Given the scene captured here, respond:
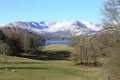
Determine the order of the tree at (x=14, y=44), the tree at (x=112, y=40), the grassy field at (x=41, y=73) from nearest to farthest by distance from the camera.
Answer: the tree at (x=112, y=40)
the grassy field at (x=41, y=73)
the tree at (x=14, y=44)

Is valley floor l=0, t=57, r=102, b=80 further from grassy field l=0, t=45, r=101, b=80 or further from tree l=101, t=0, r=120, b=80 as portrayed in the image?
tree l=101, t=0, r=120, b=80

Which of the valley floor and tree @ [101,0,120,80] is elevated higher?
tree @ [101,0,120,80]

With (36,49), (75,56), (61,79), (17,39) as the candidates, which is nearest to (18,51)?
(17,39)

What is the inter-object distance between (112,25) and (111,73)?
4195 mm

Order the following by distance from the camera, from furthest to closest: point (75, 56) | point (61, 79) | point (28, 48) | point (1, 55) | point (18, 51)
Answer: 1. point (28, 48)
2. point (18, 51)
3. point (75, 56)
4. point (1, 55)
5. point (61, 79)

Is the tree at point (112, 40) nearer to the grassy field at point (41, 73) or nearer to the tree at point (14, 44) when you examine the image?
the grassy field at point (41, 73)

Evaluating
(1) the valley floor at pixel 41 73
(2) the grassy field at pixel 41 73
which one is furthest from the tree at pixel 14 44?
(1) the valley floor at pixel 41 73

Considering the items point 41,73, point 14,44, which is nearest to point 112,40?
point 41,73

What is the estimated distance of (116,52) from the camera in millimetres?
21172

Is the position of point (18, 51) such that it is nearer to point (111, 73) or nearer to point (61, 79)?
point (61, 79)

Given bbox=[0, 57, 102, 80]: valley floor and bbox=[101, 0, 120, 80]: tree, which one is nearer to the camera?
bbox=[101, 0, 120, 80]: tree

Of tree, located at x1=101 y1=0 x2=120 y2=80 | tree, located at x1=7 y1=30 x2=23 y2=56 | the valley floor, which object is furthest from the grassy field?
tree, located at x1=7 y1=30 x2=23 y2=56

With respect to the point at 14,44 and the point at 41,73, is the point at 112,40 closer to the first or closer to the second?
the point at 41,73

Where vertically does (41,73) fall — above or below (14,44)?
below
